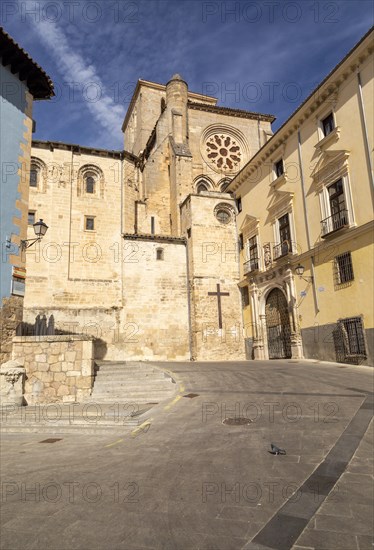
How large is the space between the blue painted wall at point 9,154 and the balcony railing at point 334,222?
39.7ft

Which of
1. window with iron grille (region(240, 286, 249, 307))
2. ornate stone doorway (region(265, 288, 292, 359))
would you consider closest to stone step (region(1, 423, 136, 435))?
ornate stone doorway (region(265, 288, 292, 359))

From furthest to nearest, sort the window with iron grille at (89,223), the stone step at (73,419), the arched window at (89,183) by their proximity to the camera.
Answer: the arched window at (89,183) → the window with iron grille at (89,223) → the stone step at (73,419)

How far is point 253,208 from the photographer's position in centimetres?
2258

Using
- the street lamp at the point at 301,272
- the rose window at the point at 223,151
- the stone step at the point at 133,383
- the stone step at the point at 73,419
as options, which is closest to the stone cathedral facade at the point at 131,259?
the rose window at the point at 223,151

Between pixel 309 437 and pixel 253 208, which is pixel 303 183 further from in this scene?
pixel 309 437

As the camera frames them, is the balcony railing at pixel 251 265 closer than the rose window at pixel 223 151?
Yes

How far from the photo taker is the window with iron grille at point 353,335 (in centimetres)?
1409

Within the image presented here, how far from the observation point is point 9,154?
37.2 feet

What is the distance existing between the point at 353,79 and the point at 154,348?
53.0ft

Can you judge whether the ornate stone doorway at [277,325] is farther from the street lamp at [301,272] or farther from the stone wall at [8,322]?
the stone wall at [8,322]

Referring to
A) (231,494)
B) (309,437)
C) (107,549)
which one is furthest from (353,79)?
(107,549)

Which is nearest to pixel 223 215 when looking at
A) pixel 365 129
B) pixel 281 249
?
pixel 281 249

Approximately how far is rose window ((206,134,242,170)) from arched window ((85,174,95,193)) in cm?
1041

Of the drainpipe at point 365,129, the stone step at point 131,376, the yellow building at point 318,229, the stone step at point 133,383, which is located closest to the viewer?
the stone step at point 133,383
